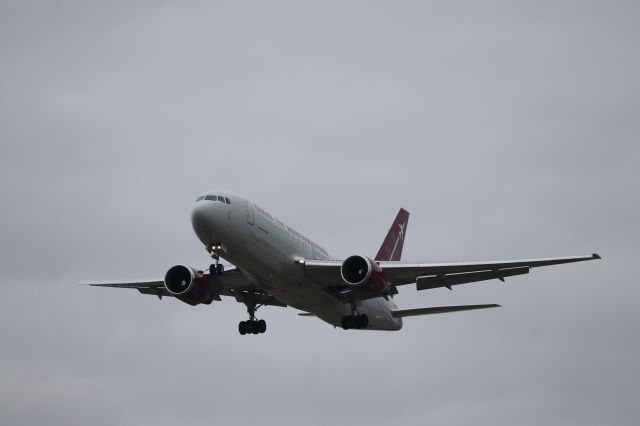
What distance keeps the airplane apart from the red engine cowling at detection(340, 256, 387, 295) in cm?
4

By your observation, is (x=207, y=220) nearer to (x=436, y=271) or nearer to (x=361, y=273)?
(x=361, y=273)

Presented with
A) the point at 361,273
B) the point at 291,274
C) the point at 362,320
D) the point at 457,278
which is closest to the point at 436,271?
the point at 457,278

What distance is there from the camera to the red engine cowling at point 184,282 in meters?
43.5

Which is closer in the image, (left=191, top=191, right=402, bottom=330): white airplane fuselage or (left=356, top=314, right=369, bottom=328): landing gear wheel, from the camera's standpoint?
(left=191, top=191, right=402, bottom=330): white airplane fuselage

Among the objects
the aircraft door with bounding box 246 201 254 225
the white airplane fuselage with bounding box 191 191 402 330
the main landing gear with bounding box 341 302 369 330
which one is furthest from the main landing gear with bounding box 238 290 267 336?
the aircraft door with bounding box 246 201 254 225

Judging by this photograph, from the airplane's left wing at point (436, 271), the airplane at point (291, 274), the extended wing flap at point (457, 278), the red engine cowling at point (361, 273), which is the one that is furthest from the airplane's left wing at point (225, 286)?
the extended wing flap at point (457, 278)

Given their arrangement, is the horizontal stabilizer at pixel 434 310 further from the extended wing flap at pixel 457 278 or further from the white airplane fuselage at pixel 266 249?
the white airplane fuselage at pixel 266 249

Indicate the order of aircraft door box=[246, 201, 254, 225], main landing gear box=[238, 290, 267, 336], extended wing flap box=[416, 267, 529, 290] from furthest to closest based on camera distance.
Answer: main landing gear box=[238, 290, 267, 336], extended wing flap box=[416, 267, 529, 290], aircraft door box=[246, 201, 254, 225]

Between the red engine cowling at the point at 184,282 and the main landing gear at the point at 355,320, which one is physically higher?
the red engine cowling at the point at 184,282

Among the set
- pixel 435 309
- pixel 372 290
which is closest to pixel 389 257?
pixel 435 309

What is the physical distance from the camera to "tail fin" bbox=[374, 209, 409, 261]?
170ft

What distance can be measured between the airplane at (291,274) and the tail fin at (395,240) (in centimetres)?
491

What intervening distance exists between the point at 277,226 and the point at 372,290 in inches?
183

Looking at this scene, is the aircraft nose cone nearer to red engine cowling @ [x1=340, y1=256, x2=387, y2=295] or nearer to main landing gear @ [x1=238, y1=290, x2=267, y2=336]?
red engine cowling @ [x1=340, y1=256, x2=387, y2=295]
